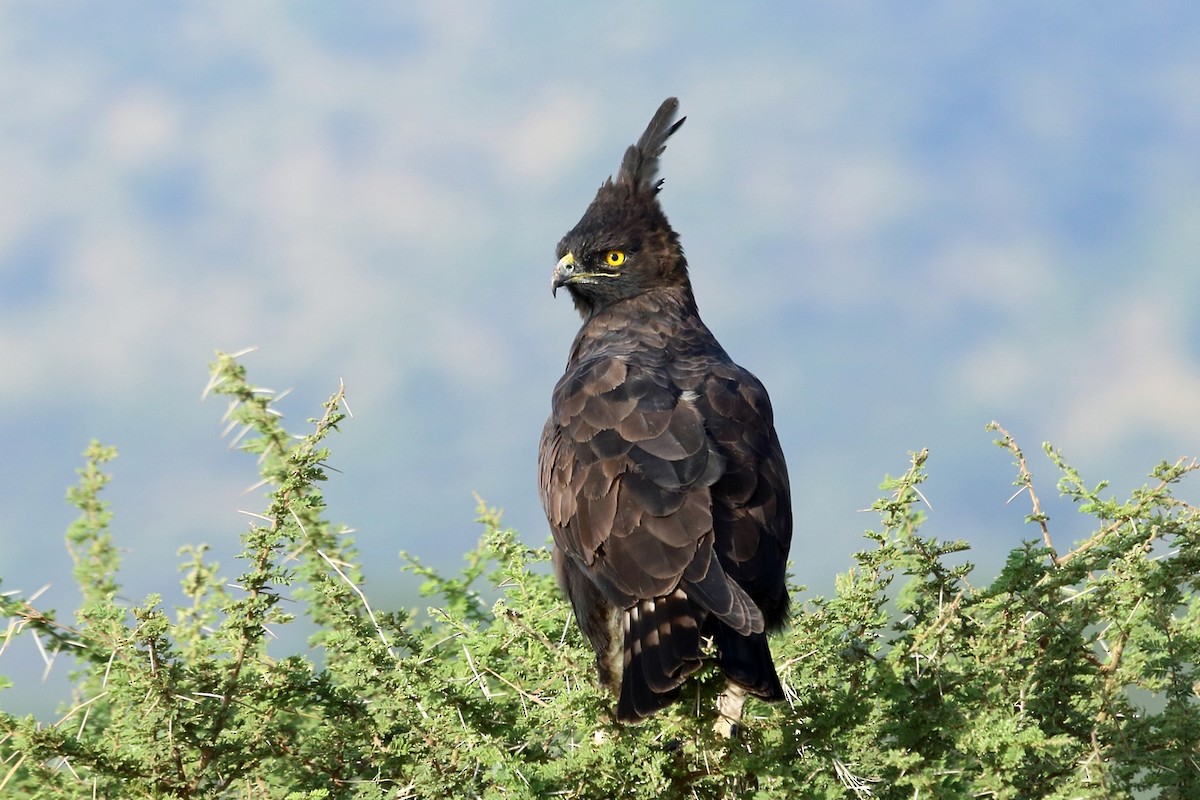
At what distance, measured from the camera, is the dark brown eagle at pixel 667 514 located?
4688 millimetres

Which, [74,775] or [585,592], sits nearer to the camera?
[74,775]

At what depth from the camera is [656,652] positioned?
4.68 metres

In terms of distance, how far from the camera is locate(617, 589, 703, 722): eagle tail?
452cm

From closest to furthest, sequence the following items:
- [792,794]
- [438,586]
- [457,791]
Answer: [792,794] < [457,791] < [438,586]

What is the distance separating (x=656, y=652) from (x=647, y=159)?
4009mm

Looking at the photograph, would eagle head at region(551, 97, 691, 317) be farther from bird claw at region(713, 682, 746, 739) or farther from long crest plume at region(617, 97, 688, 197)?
bird claw at region(713, 682, 746, 739)

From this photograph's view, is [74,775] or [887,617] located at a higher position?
[887,617]

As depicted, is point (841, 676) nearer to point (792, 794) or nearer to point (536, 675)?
point (792, 794)

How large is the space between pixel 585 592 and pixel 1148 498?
2.47 meters

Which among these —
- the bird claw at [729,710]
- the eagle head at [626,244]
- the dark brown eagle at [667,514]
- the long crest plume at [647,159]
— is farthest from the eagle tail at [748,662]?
the long crest plume at [647,159]

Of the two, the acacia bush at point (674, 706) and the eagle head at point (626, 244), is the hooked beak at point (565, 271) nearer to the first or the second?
the eagle head at point (626, 244)

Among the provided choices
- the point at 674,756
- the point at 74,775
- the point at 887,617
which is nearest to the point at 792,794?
the point at 674,756

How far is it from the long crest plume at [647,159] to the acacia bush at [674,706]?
3.35 metres

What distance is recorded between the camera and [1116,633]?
198 inches
